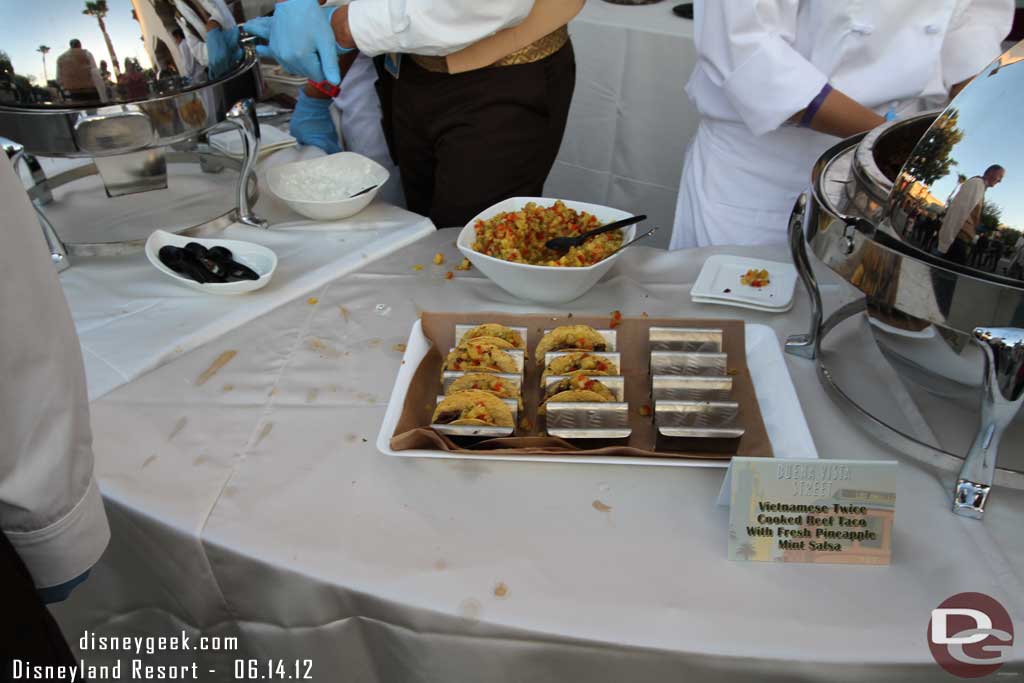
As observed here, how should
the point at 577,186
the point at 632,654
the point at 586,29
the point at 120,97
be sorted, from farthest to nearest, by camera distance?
the point at 577,186
the point at 586,29
the point at 120,97
the point at 632,654

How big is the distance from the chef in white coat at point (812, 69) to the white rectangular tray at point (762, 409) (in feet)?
1.44

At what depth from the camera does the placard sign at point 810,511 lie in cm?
61

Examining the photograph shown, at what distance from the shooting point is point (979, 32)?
1.16 m

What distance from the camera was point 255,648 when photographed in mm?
706

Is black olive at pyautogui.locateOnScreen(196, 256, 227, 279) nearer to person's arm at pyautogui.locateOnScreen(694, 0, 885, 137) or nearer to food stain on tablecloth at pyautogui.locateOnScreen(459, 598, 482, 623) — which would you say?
food stain on tablecloth at pyautogui.locateOnScreen(459, 598, 482, 623)

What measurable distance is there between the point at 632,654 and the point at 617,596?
0.05 m

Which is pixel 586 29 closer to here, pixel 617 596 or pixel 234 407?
pixel 234 407

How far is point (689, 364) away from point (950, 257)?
278 millimetres

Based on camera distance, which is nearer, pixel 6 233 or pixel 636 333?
pixel 6 233

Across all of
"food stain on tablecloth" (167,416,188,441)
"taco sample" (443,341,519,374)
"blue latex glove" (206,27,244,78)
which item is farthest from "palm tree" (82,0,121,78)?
"taco sample" (443,341,519,374)

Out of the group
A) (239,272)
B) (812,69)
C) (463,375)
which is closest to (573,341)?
(463,375)

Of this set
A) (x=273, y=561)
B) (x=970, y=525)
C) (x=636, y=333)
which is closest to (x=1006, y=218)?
(x=970, y=525)

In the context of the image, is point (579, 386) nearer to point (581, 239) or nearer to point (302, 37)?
point (581, 239)

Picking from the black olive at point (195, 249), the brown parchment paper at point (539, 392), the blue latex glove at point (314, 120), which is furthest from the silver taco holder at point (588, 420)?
the blue latex glove at point (314, 120)
